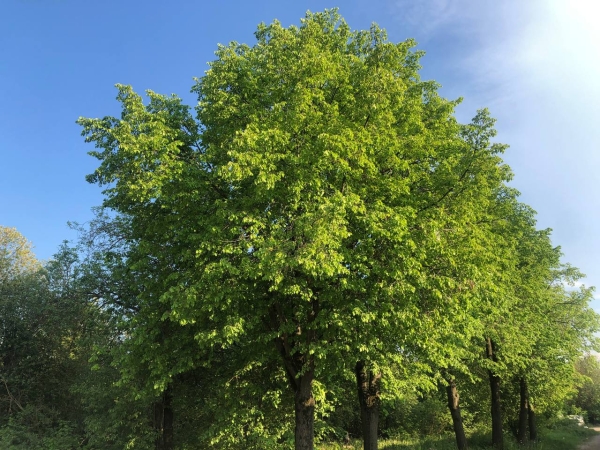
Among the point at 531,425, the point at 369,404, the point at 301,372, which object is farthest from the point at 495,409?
the point at 301,372

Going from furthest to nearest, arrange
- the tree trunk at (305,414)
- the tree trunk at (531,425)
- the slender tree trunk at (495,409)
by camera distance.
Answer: the tree trunk at (531,425) → the slender tree trunk at (495,409) → the tree trunk at (305,414)

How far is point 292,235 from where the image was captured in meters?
9.30

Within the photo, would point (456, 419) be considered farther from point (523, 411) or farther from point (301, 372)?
point (301, 372)

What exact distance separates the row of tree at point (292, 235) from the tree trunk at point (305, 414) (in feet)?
0.21

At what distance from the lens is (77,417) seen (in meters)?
21.5

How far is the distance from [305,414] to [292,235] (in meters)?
6.03

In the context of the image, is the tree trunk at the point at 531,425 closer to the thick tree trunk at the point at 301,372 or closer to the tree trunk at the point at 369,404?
the tree trunk at the point at 369,404

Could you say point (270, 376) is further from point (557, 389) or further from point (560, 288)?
point (557, 389)

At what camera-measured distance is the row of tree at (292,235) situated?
949 cm

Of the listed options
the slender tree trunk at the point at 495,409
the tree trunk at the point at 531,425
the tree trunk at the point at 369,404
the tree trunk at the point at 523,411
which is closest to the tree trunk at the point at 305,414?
the tree trunk at the point at 369,404

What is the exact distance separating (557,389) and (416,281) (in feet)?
81.7

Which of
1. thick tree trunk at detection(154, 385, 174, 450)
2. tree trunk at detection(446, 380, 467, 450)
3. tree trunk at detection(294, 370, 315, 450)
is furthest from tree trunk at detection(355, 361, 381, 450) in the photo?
tree trunk at detection(446, 380, 467, 450)

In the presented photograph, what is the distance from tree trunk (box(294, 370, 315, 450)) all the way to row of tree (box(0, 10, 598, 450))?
63 millimetres

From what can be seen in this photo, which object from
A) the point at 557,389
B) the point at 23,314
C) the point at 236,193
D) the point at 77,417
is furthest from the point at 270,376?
the point at 557,389
